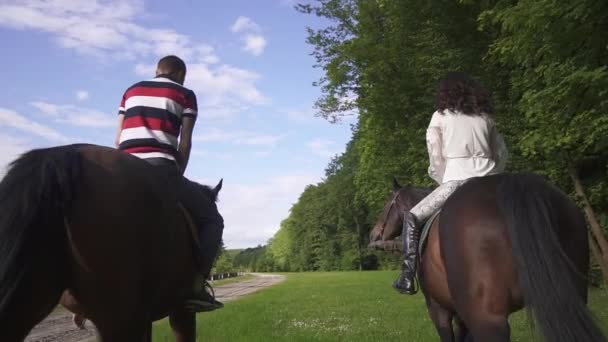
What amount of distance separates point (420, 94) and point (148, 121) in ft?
63.6

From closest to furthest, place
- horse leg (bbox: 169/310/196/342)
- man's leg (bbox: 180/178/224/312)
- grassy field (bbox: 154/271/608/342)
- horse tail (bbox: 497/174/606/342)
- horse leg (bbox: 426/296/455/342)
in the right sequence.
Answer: horse tail (bbox: 497/174/606/342) < man's leg (bbox: 180/178/224/312) < horse leg (bbox: 169/310/196/342) < horse leg (bbox: 426/296/455/342) < grassy field (bbox: 154/271/608/342)

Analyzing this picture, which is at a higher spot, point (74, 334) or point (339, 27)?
point (339, 27)

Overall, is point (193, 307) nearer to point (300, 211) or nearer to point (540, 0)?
point (540, 0)

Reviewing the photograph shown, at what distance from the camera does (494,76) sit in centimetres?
1936

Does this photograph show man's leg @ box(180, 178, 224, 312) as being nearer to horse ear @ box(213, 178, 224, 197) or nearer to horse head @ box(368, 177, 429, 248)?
horse ear @ box(213, 178, 224, 197)

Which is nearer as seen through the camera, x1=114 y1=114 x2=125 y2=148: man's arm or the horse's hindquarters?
the horse's hindquarters

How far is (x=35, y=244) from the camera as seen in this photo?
8.48 feet

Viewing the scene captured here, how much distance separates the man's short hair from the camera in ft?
14.0

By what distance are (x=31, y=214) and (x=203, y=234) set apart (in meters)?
1.62

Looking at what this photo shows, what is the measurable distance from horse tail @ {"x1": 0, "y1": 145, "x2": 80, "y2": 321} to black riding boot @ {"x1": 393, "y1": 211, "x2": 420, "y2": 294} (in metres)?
3.21

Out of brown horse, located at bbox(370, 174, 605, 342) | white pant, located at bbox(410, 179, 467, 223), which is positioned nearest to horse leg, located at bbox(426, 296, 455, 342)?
white pant, located at bbox(410, 179, 467, 223)

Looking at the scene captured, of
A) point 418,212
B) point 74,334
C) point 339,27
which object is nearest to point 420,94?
point 339,27

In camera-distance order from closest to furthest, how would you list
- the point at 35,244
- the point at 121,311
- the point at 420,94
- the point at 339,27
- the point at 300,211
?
the point at 35,244, the point at 121,311, the point at 420,94, the point at 339,27, the point at 300,211

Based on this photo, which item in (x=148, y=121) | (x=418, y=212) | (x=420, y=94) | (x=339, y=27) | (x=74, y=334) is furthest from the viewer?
(x=339, y=27)
